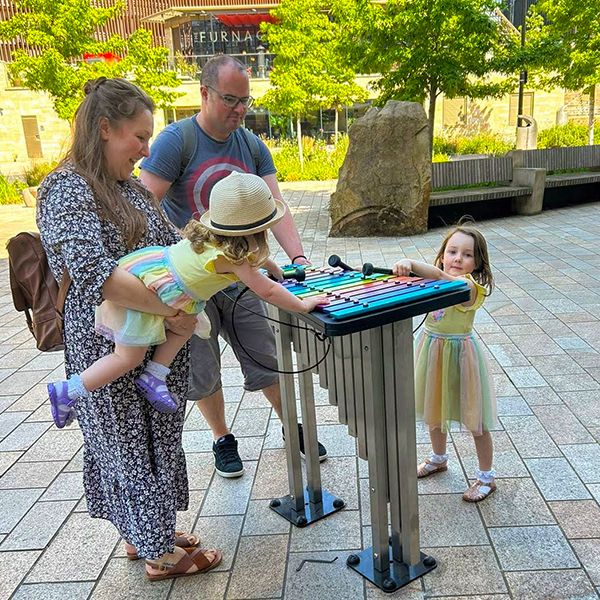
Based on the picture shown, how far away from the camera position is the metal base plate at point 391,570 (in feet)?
7.39

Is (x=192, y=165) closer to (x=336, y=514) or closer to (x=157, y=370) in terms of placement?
(x=157, y=370)

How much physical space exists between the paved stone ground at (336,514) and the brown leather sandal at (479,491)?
46mm

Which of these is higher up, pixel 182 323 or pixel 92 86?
pixel 92 86

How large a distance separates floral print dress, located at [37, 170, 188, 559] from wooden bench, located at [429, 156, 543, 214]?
862cm

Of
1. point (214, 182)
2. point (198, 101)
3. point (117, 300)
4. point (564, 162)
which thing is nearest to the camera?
point (117, 300)

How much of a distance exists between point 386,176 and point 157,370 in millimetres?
7566

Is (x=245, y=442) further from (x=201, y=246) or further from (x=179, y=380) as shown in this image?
(x=201, y=246)

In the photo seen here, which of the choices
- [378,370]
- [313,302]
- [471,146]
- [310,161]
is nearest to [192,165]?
[313,302]

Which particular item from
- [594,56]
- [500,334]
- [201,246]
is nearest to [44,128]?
[594,56]

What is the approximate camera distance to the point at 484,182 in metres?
11.3

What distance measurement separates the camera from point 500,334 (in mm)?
4977

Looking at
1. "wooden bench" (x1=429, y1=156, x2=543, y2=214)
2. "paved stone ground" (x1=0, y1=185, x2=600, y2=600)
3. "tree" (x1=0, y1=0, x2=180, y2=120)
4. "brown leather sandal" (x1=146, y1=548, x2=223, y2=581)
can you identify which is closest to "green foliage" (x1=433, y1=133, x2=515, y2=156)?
"wooden bench" (x1=429, y1=156, x2=543, y2=214)

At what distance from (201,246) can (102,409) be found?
0.70 meters

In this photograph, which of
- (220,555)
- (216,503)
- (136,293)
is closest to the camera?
(136,293)
